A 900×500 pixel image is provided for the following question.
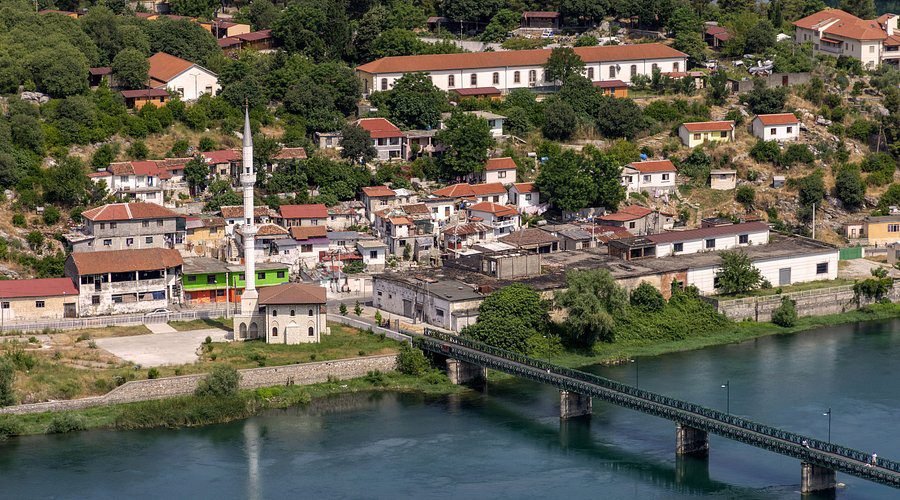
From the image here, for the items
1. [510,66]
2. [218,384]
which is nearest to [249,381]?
[218,384]

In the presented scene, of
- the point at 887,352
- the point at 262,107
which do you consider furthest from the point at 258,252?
the point at 887,352

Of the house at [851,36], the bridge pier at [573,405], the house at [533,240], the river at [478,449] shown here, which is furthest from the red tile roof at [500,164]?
the house at [851,36]

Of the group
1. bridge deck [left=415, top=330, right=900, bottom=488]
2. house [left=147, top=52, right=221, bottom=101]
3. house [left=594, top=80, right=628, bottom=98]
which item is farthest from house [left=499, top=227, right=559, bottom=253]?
house [left=147, top=52, right=221, bottom=101]

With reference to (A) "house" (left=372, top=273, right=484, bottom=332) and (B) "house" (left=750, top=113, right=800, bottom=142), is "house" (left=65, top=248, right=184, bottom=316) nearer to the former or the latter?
(A) "house" (left=372, top=273, right=484, bottom=332)

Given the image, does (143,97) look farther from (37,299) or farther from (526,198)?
(526,198)

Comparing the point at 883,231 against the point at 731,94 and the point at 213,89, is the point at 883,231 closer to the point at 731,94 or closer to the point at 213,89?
the point at 731,94
